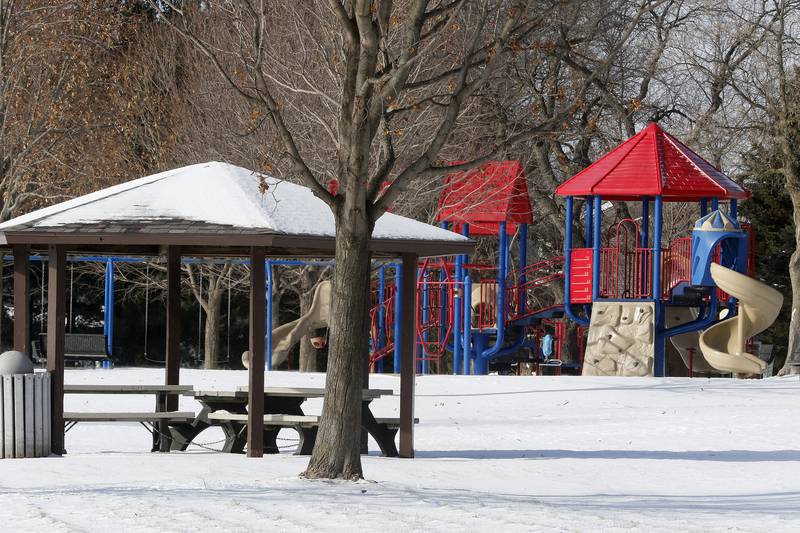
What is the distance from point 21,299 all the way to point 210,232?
241 cm

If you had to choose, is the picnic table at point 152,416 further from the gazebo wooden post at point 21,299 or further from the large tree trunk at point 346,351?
the large tree trunk at point 346,351

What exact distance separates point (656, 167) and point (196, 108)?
10.9m

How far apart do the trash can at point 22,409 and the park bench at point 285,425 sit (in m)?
1.72

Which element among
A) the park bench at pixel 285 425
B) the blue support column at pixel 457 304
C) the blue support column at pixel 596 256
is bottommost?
the park bench at pixel 285 425

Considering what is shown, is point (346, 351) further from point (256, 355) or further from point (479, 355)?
point (479, 355)

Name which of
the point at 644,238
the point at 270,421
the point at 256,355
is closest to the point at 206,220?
the point at 256,355

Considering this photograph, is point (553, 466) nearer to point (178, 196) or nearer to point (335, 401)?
point (335, 401)

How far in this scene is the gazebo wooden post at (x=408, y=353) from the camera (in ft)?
44.2

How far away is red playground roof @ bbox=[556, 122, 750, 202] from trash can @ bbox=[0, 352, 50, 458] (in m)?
14.5

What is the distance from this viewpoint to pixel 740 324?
2603 cm

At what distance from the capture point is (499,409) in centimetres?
1842

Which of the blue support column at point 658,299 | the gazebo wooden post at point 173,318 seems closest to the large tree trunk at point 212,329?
the blue support column at point 658,299

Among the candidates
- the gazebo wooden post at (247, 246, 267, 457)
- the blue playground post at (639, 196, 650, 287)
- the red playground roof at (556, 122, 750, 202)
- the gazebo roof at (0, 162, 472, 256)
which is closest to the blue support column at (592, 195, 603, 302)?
the red playground roof at (556, 122, 750, 202)

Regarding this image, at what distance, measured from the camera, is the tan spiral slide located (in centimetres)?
2483
